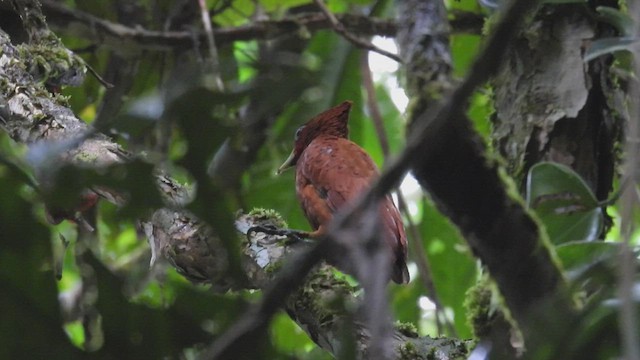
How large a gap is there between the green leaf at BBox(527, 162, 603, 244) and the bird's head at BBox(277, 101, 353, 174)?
76cm

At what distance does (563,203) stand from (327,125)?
851 millimetres

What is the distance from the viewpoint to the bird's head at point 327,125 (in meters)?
2.54

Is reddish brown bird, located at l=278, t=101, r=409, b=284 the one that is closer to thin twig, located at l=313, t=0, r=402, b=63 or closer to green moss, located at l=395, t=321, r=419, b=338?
thin twig, located at l=313, t=0, r=402, b=63

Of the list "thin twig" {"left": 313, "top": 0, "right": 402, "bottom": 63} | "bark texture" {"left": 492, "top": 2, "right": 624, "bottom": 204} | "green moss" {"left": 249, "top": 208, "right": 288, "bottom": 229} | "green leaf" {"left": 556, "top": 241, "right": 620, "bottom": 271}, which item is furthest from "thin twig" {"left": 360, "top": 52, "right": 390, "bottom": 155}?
"green leaf" {"left": 556, "top": 241, "right": 620, "bottom": 271}

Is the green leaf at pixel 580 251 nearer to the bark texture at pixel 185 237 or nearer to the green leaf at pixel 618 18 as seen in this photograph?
the bark texture at pixel 185 237

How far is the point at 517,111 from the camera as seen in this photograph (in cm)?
216

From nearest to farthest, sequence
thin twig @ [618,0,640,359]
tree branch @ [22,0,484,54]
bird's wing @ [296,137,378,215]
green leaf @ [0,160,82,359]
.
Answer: thin twig @ [618,0,640,359], green leaf @ [0,160,82,359], bird's wing @ [296,137,378,215], tree branch @ [22,0,484,54]

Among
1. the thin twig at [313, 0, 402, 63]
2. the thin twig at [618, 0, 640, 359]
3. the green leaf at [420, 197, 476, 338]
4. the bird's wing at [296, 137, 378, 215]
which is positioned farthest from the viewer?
the green leaf at [420, 197, 476, 338]

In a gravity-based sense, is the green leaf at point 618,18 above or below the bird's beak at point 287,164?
above

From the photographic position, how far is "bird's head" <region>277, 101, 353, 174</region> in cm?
254


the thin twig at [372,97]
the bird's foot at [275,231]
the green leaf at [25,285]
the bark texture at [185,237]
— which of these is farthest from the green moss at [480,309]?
the thin twig at [372,97]

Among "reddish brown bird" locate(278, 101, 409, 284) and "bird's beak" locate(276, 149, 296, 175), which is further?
"bird's beak" locate(276, 149, 296, 175)

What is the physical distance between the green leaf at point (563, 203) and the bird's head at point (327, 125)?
757 millimetres

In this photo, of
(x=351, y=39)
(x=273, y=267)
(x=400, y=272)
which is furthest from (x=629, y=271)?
(x=351, y=39)
